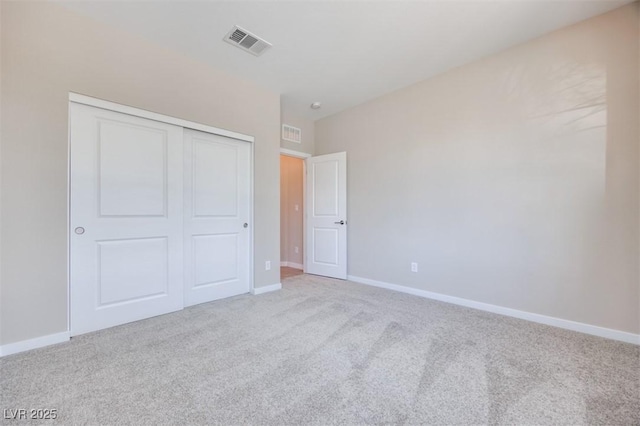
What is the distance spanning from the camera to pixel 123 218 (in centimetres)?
244

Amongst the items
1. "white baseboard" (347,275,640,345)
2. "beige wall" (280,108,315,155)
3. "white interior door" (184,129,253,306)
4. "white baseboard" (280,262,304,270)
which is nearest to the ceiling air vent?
"white interior door" (184,129,253,306)

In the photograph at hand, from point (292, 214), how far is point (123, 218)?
3.28m

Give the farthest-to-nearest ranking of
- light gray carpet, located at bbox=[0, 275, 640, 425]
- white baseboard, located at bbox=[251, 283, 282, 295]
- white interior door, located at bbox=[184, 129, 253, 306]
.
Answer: white baseboard, located at bbox=[251, 283, 282, 295] < white interior door, located at bbox=[184, 129, 253, 306] < light gray carpet, located at bbox=[0, 275, 640, 425]

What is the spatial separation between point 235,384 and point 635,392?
233cm

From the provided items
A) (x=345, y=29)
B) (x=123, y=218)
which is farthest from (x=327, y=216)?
(x=123, y=218)

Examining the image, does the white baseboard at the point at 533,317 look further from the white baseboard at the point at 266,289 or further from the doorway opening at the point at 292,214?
the doorway opening at the point at 292,214

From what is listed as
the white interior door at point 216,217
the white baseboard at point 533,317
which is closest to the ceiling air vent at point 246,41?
the white interior door at point 216,217

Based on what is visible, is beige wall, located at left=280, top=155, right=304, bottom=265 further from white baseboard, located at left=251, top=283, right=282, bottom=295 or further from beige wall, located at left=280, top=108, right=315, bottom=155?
white baseboard, located at left=251, top=283, right=282, bottom=295

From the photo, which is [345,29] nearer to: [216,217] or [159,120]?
[159,120]

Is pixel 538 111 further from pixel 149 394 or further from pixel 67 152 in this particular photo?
pixel 67 152

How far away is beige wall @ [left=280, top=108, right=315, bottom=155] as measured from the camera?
170 inches

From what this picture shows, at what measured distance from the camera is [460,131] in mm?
3068

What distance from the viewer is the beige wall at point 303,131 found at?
4320 mm

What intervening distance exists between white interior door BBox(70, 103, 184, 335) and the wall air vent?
1829 mm
